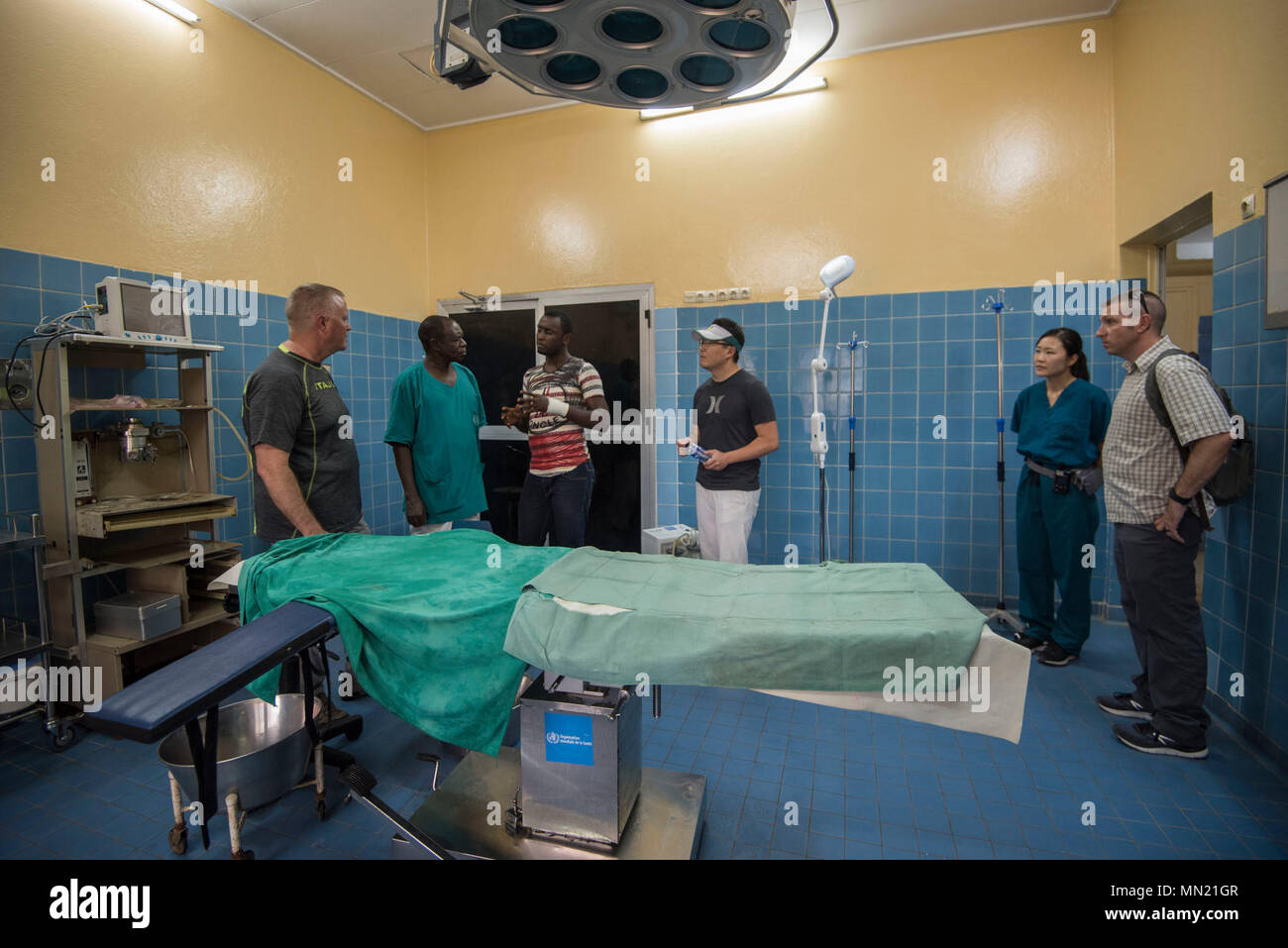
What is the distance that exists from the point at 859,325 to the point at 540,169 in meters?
2.37

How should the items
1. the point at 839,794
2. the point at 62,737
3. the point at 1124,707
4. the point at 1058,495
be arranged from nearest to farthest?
the point at 839,794 → the point at 62,737 → the point at 1124,707 → the point at 1058,495

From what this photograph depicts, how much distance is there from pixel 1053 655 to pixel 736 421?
181cm

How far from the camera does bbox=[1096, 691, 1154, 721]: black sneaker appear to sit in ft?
8.13

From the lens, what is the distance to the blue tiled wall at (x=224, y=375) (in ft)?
8.38

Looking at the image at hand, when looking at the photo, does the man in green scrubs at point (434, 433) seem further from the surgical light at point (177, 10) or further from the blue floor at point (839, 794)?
the surgical light at point (177, 10)

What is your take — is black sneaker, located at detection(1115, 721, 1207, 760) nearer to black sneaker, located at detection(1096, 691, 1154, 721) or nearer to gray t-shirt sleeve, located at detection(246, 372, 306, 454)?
black sneaker, located at detection(1096, 691, 1154, 721)

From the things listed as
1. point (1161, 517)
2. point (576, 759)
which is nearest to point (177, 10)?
point (576, 759)

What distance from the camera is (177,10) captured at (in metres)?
3.01

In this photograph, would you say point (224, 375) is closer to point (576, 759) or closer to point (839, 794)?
point (576, 759)

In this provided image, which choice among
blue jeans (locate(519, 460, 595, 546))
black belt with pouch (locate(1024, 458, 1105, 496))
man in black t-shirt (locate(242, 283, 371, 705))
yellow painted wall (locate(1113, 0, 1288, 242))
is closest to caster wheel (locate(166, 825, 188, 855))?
man in black t-shirt (locate(242, 283, 371, 705))

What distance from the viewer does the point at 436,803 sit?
1816 millimetres

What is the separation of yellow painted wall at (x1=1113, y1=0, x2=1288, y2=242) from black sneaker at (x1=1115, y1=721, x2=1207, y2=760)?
181 cm
